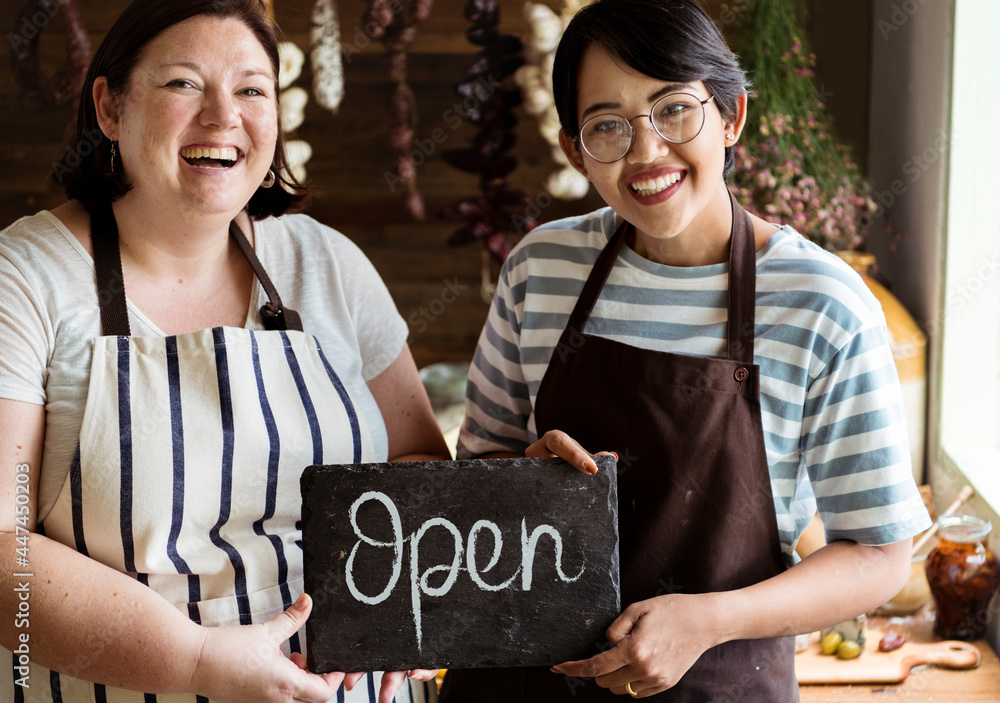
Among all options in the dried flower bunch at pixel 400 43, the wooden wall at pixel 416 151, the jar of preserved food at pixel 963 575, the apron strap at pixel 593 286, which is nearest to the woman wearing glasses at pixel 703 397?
the apron strap at pixel 593 286

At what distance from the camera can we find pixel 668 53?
1.01 meters

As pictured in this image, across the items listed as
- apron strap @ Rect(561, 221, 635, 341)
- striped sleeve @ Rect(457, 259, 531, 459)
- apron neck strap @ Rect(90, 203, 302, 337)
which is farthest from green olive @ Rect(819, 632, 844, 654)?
apron neck strap @ Rect(90, 203, 302, 337)

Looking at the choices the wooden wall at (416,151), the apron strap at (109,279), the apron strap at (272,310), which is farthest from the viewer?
the wooden wall at (416,151)

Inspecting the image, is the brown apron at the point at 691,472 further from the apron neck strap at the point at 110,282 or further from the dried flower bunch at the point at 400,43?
the dried flower bunch at the point at 400,43

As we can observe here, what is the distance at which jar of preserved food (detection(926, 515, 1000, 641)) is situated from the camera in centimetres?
175

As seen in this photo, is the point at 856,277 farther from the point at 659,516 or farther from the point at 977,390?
the point at 977,390

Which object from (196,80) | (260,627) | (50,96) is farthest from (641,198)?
(50,96)

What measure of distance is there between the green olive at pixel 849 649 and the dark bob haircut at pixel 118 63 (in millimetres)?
1464

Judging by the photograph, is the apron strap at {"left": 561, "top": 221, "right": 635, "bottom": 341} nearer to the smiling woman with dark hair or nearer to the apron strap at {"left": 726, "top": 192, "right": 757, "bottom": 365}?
the apron strap at {"left": 726, "top": 192, "right": 757, "bottom": 365}

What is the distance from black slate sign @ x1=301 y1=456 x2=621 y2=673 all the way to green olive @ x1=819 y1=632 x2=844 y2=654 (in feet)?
3.10

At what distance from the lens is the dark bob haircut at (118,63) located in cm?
110

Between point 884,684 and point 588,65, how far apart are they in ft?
4.33

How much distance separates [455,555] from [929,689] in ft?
3.78

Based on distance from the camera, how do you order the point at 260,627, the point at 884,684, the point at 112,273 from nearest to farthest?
the point at 260,627, the point at 112,273, the point at 884,684
